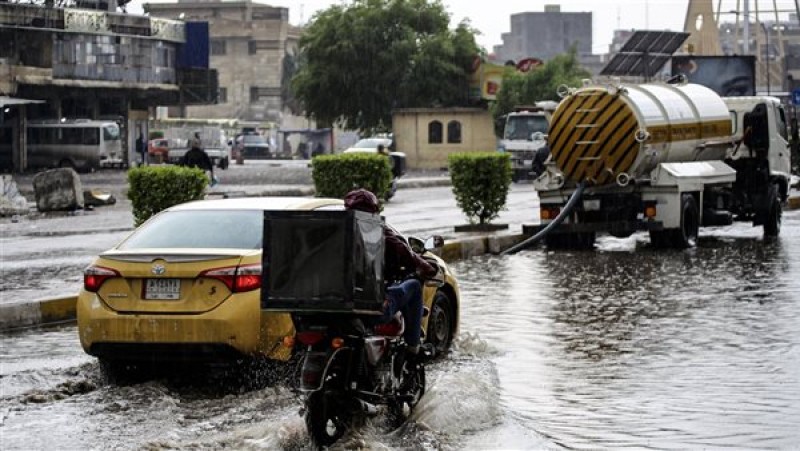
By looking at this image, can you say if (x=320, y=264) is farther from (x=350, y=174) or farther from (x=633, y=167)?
(x=350, y=174)

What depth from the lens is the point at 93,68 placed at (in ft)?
242

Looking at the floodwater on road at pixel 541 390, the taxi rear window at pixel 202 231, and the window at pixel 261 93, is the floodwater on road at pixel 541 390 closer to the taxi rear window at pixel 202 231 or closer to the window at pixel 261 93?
the taxi rear window at pixel 202 231

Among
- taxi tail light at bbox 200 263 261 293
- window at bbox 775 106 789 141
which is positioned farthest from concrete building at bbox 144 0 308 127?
taxi tail light at bbox 200 263 261 293

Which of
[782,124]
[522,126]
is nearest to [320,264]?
[782,124]

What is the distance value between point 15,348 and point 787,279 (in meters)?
9.35

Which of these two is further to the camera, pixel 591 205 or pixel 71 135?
pixel 71 135

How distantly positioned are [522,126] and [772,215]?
28.2 m

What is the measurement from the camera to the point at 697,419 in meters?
9.78

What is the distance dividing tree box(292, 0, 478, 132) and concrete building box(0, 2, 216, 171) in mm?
5779

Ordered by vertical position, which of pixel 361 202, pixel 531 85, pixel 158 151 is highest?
pixel 531 85

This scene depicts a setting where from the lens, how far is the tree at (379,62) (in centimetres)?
8156

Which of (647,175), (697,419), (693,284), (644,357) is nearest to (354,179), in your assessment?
(647,175)

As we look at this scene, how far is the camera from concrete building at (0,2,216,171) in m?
67.7

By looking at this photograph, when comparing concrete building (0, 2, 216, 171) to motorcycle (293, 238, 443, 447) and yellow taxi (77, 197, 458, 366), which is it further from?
motorcycle (293, 238, 443, 447)
